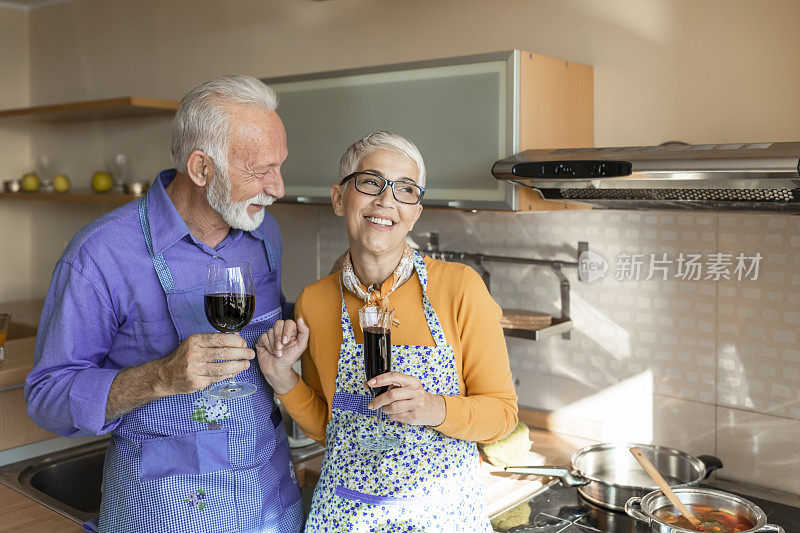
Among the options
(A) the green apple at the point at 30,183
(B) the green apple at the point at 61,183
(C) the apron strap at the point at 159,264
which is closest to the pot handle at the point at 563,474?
(C) the apron strap at the point at 159,264

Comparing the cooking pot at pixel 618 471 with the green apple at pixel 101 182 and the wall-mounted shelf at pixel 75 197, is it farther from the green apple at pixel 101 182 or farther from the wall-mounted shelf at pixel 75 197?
the green apple at pixel 101 182

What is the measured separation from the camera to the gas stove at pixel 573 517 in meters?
1.91

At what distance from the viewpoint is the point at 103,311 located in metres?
1.54

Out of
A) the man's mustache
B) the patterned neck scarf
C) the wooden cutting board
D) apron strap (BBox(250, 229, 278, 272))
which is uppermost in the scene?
the man's mustache

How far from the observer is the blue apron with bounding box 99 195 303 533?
157cm

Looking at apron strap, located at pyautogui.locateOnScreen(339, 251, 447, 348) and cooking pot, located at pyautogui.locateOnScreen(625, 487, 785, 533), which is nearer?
apron strap, located at pyautogui.locateOnScreen(339, 251, 447, 348)

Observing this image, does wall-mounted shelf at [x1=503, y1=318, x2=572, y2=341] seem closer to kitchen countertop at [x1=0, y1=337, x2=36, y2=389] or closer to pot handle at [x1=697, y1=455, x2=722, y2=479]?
pot handle at [x1=697, y1=455, x2=722, y2=479]

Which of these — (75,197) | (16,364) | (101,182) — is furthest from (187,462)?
(101,182)

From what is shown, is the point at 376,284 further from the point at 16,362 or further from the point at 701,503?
the point at 16,362

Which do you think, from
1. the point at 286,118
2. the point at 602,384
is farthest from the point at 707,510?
the point at 286,118

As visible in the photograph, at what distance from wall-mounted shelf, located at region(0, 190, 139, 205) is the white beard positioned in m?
1.85

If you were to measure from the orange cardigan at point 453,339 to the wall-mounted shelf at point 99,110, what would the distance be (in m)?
1.99

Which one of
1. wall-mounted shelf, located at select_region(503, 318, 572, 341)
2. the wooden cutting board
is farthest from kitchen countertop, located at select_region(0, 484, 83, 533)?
wall-mounted shelf, located at select_region(503, 318, 572, 341)

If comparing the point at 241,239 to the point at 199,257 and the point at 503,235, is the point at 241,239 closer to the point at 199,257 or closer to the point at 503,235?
the point at 199,257
